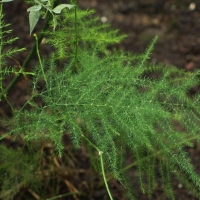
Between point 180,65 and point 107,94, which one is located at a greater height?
point 107,94

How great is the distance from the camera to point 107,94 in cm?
136

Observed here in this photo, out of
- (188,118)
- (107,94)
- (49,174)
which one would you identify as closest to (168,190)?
(188,118)

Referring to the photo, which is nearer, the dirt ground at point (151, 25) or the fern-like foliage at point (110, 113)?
the fern-like foliage at point (110, 113)

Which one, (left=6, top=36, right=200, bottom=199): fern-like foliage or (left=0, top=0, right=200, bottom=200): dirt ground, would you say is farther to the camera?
(left=0, top=0, right=200, bottom=200): dirt ground

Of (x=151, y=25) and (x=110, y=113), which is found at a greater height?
(x=110, y=113)

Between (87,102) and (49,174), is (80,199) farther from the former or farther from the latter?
(87,102)

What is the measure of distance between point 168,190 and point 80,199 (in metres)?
0.55

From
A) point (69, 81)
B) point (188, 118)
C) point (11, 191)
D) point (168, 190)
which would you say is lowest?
point (11, 191)

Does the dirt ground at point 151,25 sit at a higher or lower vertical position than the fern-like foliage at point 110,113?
lower

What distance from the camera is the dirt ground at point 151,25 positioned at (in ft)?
8.10

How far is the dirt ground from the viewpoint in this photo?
8.10 feet

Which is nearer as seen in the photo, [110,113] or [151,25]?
[110,113]

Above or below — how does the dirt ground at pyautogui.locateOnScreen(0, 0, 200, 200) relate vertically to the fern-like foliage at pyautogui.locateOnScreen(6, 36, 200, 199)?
below

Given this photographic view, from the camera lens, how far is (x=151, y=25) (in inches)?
104
